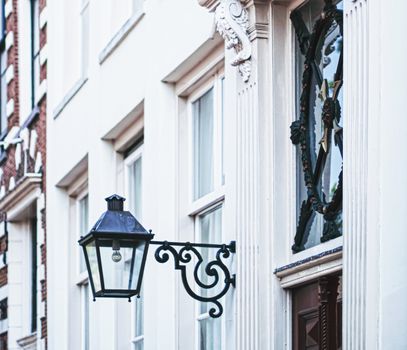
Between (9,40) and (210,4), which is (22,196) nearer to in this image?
(9,40)

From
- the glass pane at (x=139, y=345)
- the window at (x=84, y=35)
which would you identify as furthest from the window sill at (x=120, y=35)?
the glass pane at (x=139, y=345)

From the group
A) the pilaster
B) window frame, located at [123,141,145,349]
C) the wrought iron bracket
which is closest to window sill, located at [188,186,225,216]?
the wrought iron bracket

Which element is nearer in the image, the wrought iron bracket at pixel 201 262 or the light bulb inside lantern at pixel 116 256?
the light bulb inside lantern at pixel 116 256

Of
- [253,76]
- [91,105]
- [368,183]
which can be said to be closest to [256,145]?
[253,76]

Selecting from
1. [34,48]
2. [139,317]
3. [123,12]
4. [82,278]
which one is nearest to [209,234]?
[139,317]

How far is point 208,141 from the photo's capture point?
13.2 meters

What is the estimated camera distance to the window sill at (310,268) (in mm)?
9820

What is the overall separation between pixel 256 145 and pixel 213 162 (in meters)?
1.96

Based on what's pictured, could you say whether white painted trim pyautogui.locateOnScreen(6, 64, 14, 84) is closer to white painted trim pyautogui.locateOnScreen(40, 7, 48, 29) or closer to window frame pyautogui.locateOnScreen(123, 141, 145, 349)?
white painted trim pyautogui.locateOnScreen(40, 7, 48, 29)

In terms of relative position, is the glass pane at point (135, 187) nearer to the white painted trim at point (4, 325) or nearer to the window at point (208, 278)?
the window at point (208, 278)

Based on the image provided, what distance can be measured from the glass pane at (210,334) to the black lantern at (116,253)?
202 centimetres

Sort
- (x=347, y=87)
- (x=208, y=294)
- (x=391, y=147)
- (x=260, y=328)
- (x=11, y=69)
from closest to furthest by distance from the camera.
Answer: (x=391, y=147) → (x=347, y=87) → (x=260, y=328) → (x=208, y=294) → (x=11, y=69)

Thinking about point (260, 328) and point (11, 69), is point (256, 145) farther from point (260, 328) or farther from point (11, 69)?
point (11, 69)

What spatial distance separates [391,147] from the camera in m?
8.79
